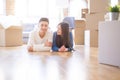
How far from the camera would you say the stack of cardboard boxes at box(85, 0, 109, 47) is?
525 cm

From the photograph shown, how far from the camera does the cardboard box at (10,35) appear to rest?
18.5 ft

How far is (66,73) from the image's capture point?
77.4 inches

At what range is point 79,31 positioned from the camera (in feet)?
20.6

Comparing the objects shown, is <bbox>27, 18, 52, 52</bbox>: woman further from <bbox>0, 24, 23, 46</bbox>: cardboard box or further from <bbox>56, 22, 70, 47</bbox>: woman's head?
<bbox>0, 24, 23, 46</bbox>: cardboard box

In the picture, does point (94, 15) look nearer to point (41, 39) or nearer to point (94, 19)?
point (94, 19)

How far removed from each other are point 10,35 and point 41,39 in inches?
75.2

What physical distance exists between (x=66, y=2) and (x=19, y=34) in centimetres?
205

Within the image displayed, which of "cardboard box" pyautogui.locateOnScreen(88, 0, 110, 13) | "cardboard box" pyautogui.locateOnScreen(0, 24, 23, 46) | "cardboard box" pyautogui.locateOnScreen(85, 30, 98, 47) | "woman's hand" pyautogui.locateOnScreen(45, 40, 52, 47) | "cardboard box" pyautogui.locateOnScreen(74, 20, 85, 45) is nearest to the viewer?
"woman's hand" pyautogui.locateOnScreen(45, 40, 52, 47)

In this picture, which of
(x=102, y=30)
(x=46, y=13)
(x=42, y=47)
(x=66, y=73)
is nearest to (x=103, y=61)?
(x=102, y=30)

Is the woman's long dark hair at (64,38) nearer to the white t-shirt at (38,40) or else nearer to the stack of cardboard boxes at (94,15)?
the white t-shirt at (38,40)

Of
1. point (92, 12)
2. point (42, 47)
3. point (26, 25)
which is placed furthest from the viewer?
point (26, 25)

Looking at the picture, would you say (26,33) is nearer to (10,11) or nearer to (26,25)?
(26,25)

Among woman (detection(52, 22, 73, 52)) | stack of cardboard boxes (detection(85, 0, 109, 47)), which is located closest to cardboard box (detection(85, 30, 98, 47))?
stack of cardboard boxes (detection(85, 0, 109, 47))

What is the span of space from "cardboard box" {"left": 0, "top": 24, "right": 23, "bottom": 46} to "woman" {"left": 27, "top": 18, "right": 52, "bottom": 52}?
5.90 ft
